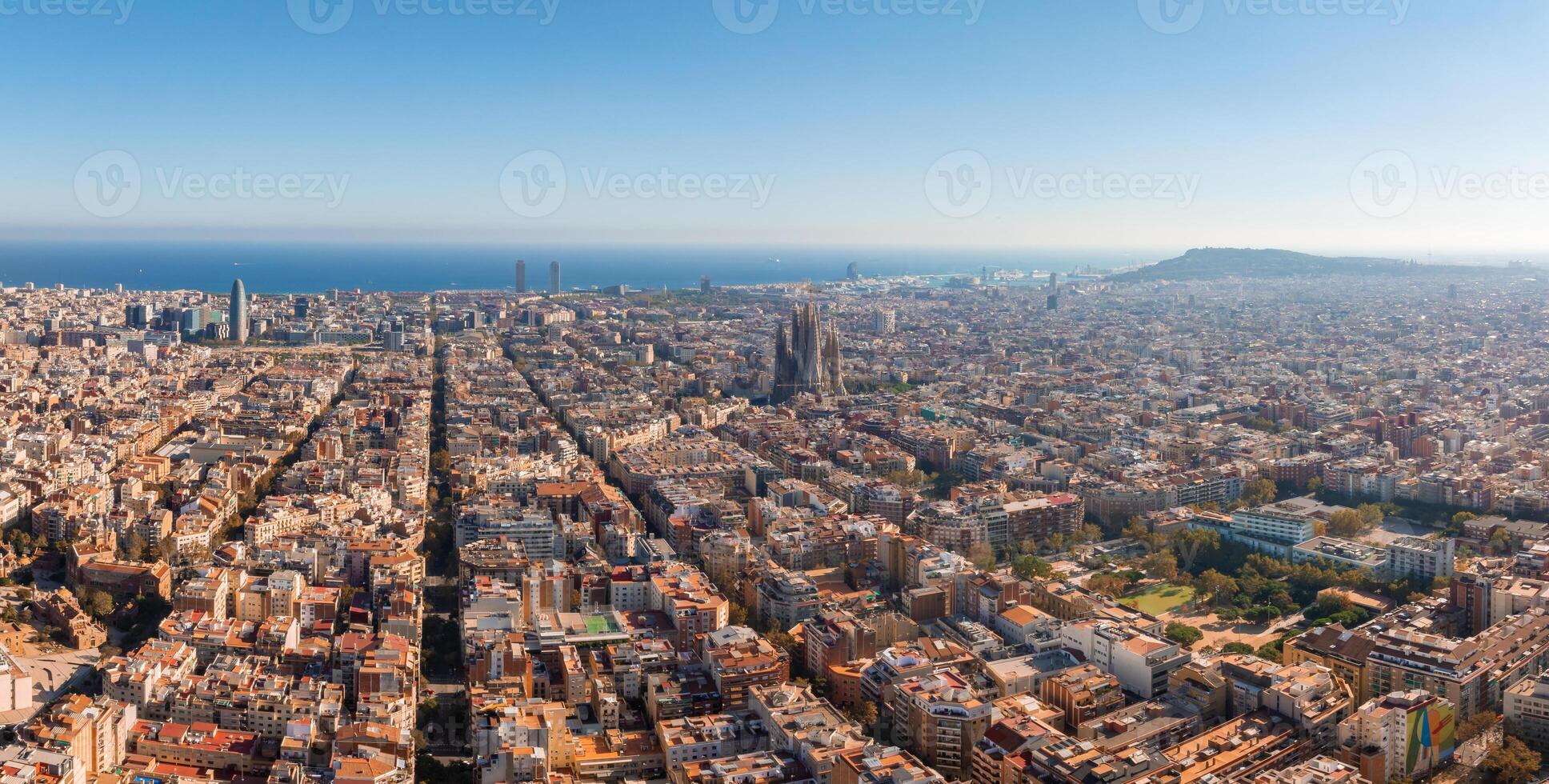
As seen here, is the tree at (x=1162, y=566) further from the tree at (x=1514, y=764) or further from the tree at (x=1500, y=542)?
the tree at (x=1514, y=764)

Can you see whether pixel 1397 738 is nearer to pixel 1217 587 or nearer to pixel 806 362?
pixel 1217 587

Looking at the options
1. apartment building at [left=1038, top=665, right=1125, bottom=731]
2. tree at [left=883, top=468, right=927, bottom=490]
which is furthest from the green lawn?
tree at [left=883, top=468, right=927, bottom=490]

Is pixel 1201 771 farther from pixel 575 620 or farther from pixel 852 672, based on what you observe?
pixel 575 620

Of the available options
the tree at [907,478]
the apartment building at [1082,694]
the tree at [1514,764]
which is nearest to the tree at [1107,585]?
the apartment building at [1082,694]


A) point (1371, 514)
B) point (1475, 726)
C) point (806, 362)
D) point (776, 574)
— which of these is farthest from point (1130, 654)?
point (806, 362)

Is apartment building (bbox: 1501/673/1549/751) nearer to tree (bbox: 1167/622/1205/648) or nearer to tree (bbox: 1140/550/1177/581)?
tree (bbox: 1167/622/1205/648)

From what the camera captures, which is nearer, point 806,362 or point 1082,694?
point 1082,694
